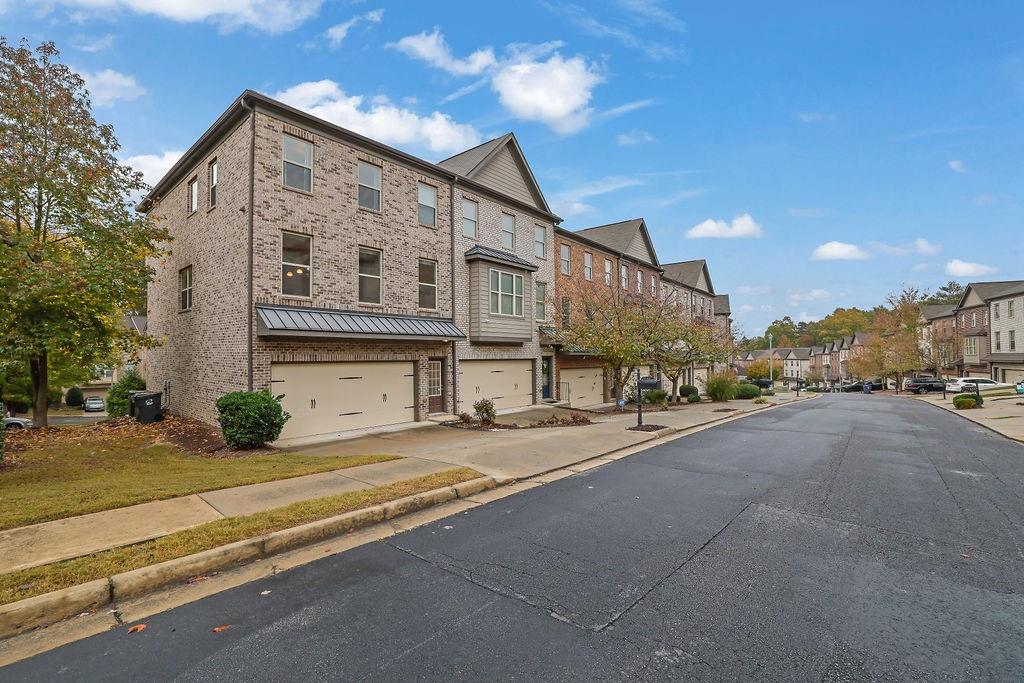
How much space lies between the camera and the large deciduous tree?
1234 cm

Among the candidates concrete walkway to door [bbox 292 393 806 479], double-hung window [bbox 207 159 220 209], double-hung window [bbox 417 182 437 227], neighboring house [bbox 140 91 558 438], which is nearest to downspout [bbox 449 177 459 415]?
neighboring house [bbox 140 91 558 438]

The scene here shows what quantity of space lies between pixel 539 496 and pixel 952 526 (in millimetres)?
5346

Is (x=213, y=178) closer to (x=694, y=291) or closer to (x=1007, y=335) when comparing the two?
(x=694, y=291)

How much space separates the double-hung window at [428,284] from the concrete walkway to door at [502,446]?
454 centimetres

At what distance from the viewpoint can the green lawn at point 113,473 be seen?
6.29 meters

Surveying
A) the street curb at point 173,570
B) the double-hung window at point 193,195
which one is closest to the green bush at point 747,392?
the street curb at point 173,570

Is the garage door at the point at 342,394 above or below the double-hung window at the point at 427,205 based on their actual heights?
below

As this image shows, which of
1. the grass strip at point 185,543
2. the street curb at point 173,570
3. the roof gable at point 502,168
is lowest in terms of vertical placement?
the street curb at point 173,570

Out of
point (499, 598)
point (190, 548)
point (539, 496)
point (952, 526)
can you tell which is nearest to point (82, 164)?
point (190, 548)

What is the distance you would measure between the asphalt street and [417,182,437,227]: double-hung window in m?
12.4

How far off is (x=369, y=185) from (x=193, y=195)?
20.1 feet

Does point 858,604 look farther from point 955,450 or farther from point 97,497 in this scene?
point 955,450

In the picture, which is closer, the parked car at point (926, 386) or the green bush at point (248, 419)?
the green bush at point (248, 419)

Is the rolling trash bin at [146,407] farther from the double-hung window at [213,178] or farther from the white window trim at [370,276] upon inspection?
the white window trim at [370,276]
